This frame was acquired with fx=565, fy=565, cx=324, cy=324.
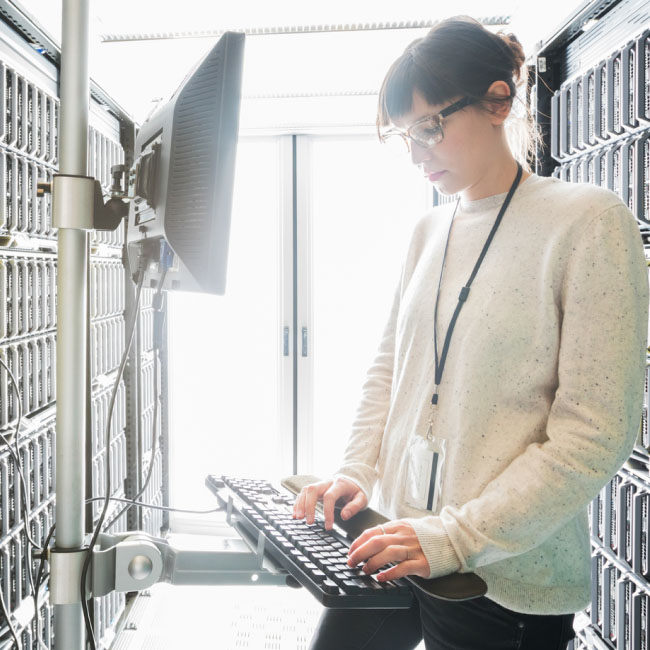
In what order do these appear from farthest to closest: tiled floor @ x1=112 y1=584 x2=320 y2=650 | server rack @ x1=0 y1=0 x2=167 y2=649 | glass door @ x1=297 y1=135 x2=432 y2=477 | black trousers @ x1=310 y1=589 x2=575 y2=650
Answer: glass door @ x1=297 y1=135 x2=432 y2=477
tiled floor @ x1=112 y1=584 x2=320 y2=650
server rack @ x1=0 y1=0 x2=167 y2=649
black trousers @ x1=310 y1=589 x2=575 y2=650

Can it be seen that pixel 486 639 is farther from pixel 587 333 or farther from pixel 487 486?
pixel 587 333

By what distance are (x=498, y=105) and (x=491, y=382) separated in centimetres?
40

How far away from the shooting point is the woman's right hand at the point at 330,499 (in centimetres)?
79

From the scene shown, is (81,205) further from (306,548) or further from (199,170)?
(306,548)

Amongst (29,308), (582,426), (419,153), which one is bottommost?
(582,426)

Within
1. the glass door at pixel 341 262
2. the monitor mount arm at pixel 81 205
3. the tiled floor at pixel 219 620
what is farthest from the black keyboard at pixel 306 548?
the glass door at pixel 341 262

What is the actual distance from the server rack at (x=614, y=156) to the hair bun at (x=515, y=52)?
1.33ft

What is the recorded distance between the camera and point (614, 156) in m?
1.23

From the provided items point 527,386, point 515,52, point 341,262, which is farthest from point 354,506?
point 341,262

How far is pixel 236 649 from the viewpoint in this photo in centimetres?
189

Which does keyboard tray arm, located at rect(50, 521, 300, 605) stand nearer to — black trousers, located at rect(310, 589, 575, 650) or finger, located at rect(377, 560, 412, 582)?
finger, located at rect(377, 560, 412, 582)

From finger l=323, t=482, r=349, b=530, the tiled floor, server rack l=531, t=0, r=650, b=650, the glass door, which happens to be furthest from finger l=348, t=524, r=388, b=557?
the glass door

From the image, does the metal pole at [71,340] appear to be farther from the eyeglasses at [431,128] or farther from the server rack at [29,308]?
the eyeglasses at [431,128]

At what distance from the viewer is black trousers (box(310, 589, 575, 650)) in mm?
719
